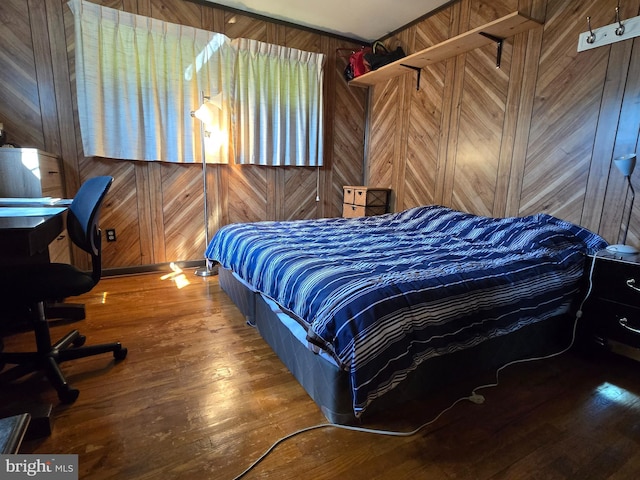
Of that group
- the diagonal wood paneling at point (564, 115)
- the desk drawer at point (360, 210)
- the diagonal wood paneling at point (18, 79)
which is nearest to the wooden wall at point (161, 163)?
the diagonal wood paneling at point (18, 79)

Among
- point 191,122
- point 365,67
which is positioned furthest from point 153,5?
point 365,67

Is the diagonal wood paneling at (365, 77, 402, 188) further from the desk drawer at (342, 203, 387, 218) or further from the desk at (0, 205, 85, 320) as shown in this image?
the desk at (0, 205, 85, 320)

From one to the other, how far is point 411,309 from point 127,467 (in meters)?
1.19

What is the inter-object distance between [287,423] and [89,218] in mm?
1330

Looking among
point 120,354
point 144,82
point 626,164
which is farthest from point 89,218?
point 626,164

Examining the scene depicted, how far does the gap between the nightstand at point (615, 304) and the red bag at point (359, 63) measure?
300 cm

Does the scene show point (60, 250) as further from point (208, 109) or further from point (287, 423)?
point (287, 423)

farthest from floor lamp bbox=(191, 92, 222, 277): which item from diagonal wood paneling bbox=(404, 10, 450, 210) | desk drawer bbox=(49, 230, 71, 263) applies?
diagonal wood paneling bbox=(404, 10, 450, 210)

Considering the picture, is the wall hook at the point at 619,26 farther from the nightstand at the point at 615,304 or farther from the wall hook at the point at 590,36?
the nightstand at the point at 615,304

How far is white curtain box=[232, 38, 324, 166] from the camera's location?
141 inches

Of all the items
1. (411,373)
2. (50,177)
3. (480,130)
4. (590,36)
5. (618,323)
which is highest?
(590,36)

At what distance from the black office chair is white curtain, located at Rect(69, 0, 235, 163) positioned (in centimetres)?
158

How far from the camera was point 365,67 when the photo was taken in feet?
12.7

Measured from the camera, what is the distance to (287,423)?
56.2 inches
